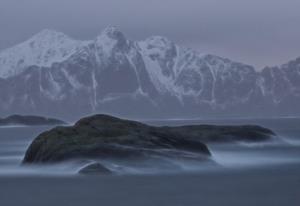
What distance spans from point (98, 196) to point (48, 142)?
1736 centimetres

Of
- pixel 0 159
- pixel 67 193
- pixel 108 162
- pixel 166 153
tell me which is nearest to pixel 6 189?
pixel 67 193

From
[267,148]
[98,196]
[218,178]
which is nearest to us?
[98,196]

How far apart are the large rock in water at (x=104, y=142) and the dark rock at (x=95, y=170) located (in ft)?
7.60

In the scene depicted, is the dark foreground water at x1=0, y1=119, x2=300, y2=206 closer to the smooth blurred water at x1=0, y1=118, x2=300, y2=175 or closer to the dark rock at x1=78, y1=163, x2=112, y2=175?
the smooth blurred water at x1=0, y1=118, x2=300, y2=175

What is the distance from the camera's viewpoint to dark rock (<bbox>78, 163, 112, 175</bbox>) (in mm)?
62156

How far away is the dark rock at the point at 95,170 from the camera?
62156 mm

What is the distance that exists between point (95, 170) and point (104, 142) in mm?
5435

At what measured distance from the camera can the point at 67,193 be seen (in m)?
54.4

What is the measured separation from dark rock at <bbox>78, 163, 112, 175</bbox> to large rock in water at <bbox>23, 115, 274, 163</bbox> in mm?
2317

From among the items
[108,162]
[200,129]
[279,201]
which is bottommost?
[279,201]

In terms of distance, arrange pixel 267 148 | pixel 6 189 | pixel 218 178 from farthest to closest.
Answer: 1. pixel 267 148
2. pixel 218 178
3. pixel 6 189

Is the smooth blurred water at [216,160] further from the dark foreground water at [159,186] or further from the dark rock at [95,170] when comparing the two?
the dark rock at [95,170]

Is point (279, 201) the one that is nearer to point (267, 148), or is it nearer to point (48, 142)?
point (48, 142)

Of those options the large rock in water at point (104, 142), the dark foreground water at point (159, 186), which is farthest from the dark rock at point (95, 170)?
the large rock in water at point (104, 142)
